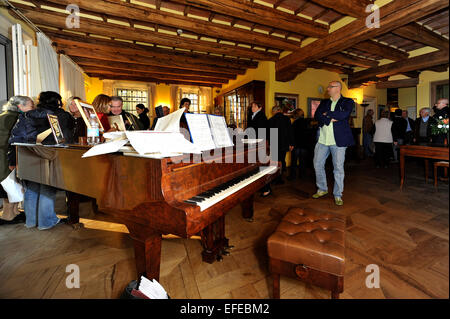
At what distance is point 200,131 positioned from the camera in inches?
56.9

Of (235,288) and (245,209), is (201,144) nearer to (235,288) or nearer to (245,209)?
(235,288)

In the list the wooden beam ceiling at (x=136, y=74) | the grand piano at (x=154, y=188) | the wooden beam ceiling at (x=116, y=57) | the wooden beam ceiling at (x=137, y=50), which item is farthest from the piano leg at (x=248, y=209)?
the wooden beam ceiling at (x=136, y=74)

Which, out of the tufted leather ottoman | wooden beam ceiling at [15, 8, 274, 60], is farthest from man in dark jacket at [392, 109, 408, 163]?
wooden beam ceiling at [15, 8, 274, 60]

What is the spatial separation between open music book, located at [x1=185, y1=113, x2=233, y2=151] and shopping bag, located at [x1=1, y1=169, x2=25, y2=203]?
2.64 meters

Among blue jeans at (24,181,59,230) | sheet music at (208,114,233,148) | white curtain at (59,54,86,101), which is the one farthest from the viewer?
white curtain at (59,54,86,101)

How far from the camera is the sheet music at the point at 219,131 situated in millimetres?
1614

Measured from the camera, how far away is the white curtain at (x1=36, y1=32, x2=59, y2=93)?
13.0 ft

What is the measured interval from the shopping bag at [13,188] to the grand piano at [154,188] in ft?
4.82

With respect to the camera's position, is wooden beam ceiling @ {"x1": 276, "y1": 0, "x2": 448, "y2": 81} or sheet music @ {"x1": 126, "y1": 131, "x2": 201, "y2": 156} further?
wooden beam ceiling @ {"x1": 276, "y1": 0, "x2": 448, "y2": 81}

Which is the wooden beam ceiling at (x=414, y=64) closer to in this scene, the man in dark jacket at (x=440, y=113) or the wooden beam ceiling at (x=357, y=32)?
the man in dark jacket at (x=440, y=113)

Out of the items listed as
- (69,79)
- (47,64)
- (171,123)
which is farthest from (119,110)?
(69,79)

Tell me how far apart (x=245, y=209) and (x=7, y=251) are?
2.39 meters

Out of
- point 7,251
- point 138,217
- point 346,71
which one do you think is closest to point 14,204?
point 7,251

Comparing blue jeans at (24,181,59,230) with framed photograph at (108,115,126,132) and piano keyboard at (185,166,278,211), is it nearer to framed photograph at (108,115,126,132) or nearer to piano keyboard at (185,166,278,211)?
framed photograph at (108,115,126,132)
